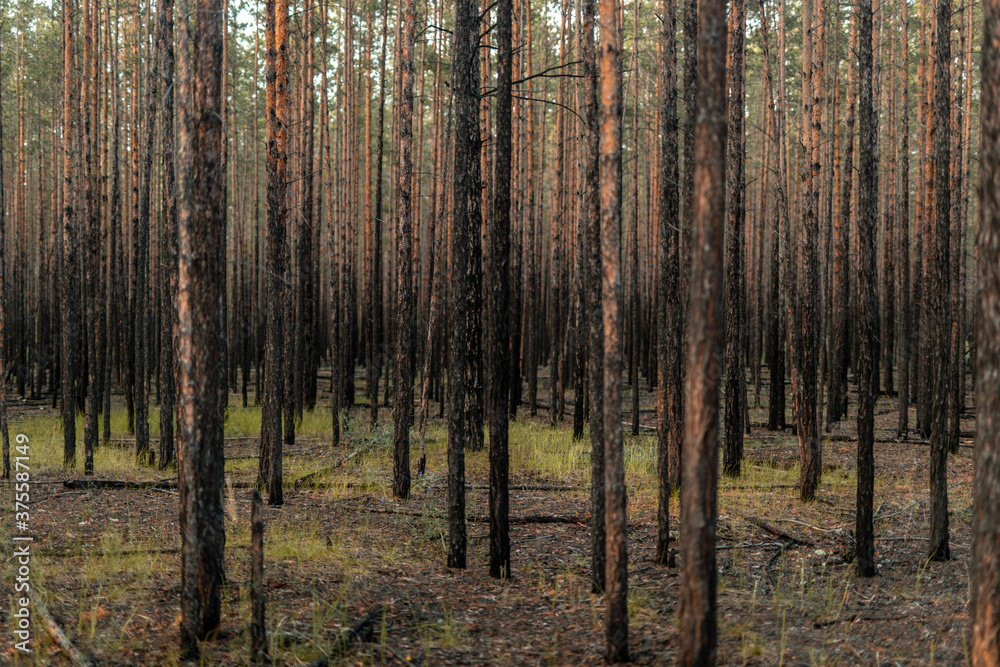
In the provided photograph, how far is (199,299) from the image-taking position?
4.16 metres

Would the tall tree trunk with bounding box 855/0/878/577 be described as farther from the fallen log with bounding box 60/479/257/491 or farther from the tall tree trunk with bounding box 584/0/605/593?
the fallen log with bounding box 60/479/257/491

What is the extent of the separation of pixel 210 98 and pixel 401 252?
369 centimetres

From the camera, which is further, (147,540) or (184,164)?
(147,540)

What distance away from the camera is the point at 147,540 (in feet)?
20.1

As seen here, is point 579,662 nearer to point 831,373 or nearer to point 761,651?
point 761,651

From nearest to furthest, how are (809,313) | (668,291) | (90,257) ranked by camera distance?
1. (668,291)
2. (809,313)
3. (90,257)

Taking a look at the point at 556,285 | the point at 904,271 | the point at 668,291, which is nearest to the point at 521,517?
the point at 668,291

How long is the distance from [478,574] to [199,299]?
124 inches

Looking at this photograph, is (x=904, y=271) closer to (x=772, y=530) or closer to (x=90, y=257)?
(x=772, y=530)

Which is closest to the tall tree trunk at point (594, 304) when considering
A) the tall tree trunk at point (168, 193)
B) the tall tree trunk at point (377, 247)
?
the tall tree trunk at point (168, 193)

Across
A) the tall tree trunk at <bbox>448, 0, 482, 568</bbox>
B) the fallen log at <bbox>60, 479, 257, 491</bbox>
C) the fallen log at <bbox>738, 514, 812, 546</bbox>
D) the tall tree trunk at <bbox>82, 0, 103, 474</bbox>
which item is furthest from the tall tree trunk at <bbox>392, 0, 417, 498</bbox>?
the fallen log at <bbox>738, 514, 812, 546</bbox>

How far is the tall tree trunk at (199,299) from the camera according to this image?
4152 millimetres

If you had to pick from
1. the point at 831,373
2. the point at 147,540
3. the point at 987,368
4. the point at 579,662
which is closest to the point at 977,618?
the point at 987,368

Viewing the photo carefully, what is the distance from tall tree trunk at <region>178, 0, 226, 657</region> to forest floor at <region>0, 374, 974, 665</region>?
41 centimetres
